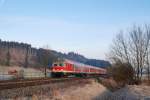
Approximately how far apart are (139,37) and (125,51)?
3.61m

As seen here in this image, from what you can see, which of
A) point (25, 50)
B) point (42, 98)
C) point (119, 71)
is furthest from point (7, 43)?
point (42, 98)

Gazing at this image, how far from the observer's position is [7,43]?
162875mm

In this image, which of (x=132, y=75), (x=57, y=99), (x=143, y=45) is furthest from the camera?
(x=143, y=45)

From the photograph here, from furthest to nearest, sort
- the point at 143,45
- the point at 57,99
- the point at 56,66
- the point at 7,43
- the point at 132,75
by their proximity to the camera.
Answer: the point at 7,43
the point at 143,45
the point at 56,66
the point at 132,75
the point at 57,99

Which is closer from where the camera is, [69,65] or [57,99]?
[57,99]

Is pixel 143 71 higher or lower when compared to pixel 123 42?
lower

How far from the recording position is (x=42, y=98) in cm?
1727

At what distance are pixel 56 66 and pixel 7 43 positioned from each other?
386ft

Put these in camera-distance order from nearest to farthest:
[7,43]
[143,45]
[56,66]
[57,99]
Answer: [57,99], [56,66], [143,45], [7,43]

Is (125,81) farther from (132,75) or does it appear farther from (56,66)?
(56,66)

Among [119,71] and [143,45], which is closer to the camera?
[119,71]

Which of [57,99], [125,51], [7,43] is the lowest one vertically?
[57,99]

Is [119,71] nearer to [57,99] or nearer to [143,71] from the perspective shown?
[143,71]

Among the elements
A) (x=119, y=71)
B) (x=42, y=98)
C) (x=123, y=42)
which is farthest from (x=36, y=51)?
(x=42, y=98)
